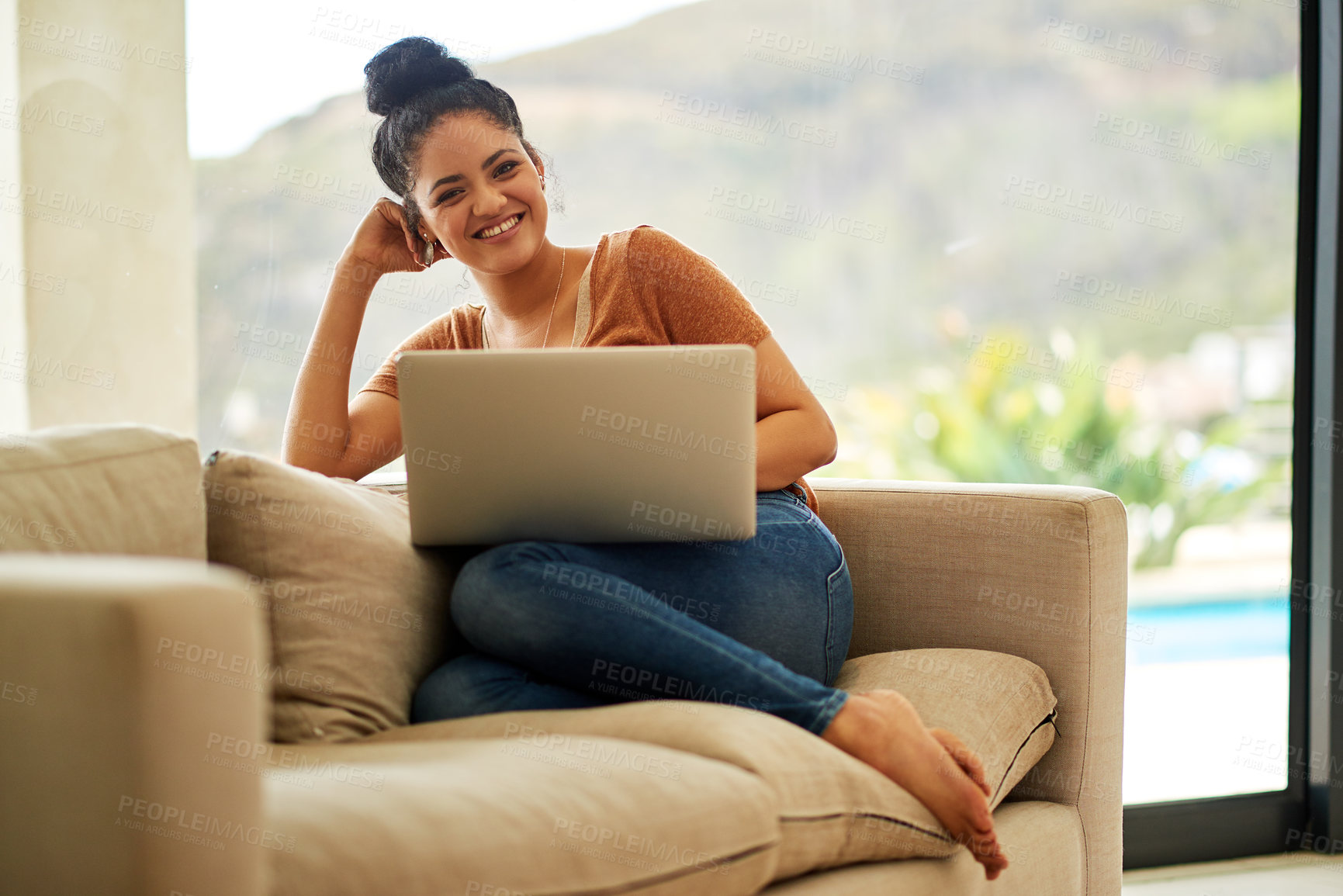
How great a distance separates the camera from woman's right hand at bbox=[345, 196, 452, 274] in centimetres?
168

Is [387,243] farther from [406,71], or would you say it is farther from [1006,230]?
[1006,230]

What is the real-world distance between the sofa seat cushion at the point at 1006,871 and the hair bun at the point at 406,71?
1239mm

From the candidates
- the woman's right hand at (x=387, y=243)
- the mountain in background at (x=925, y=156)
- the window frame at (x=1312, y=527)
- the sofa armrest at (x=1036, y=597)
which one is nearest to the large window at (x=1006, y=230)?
the mountain in background at (x=925, y=156)

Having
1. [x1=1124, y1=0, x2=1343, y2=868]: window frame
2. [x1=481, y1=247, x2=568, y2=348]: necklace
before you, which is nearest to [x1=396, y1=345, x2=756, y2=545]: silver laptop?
[x1=481, y1=247, x2=568, y2=348]: necklace

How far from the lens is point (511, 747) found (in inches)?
37.5

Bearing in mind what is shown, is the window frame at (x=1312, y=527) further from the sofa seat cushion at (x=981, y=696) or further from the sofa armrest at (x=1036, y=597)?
the sofa seat cushion at (x=981, y=696)

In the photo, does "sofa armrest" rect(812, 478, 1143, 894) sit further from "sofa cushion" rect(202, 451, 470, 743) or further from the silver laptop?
"sofa cushion" rect(202, 451, 470, 743)

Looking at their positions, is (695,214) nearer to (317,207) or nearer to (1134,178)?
(317,207)

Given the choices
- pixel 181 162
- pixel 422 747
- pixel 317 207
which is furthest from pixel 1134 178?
pixel 422 747

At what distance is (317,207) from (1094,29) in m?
3.27

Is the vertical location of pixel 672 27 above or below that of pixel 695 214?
above

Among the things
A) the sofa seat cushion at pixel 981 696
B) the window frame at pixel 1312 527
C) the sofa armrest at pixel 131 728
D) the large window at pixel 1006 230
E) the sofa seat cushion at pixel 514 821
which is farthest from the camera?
the large window at pixel 1006 230

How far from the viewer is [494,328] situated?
1708 millimetres

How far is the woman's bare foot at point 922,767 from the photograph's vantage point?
3.46 feet
